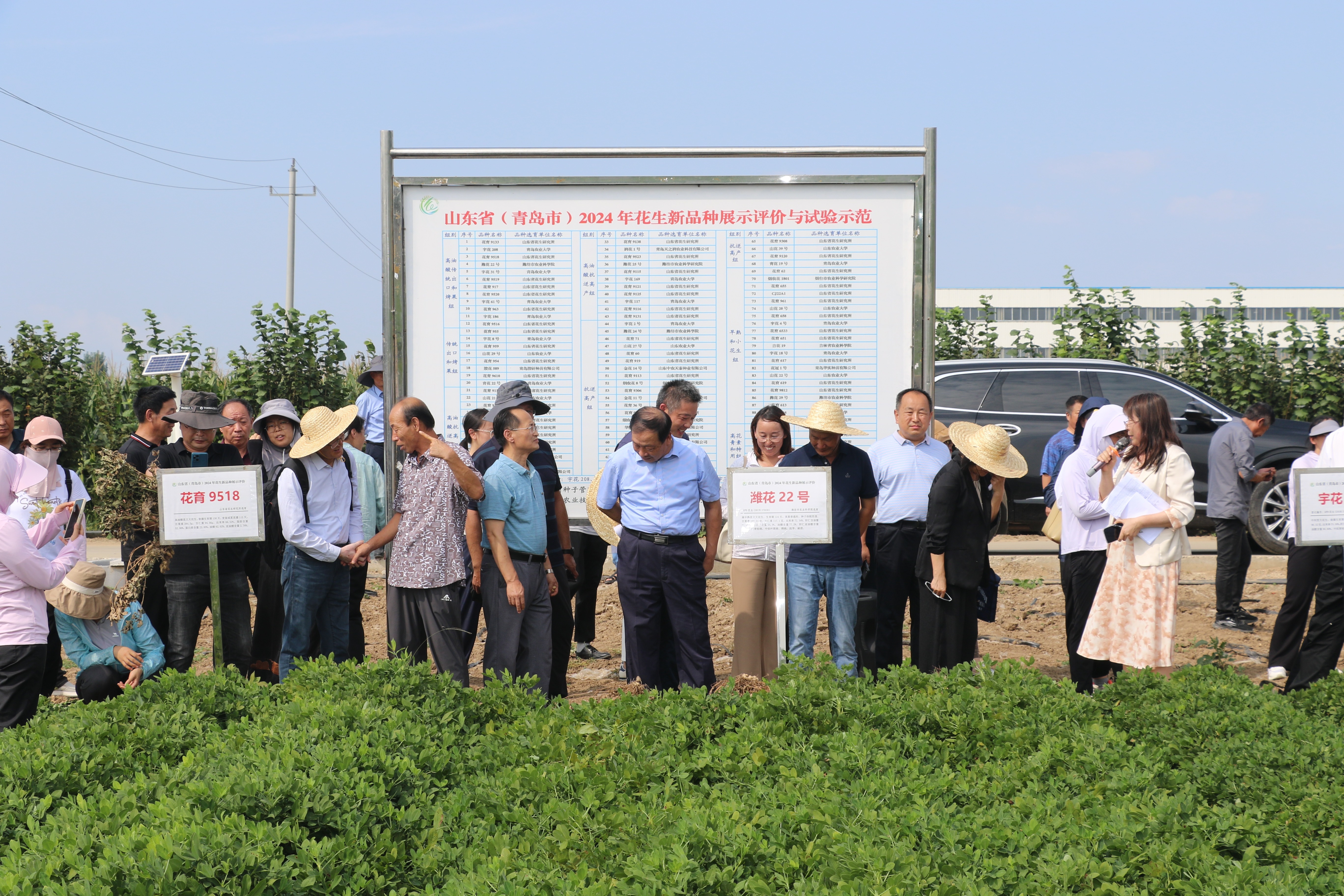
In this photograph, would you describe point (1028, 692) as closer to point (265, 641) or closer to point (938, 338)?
point (265, 641)

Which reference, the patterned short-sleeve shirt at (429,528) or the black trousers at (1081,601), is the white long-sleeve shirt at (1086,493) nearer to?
the black trousers at (1081,601)

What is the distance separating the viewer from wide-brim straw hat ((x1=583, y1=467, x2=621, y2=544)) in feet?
21.0

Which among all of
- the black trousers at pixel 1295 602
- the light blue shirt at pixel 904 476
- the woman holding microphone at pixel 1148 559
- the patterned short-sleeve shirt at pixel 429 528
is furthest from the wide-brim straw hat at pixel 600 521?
the black trousers at pixel 1295 602

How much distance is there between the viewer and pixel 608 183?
21.1ft

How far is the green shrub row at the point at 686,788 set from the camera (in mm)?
2551

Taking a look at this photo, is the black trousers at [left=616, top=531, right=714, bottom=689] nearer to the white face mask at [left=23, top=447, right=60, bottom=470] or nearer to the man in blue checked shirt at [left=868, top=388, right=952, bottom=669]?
the man in blue checked shirt at [left=868, top=388, right=952, bottom=669]

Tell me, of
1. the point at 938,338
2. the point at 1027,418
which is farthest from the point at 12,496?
the point at 938,338

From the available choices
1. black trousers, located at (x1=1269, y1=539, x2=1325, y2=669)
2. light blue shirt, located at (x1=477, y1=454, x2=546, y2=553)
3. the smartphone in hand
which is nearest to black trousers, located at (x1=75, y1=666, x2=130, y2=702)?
the smartphone in hand

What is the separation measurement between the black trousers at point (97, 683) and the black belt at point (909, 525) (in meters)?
4.20

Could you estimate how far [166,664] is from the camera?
5.75 metres

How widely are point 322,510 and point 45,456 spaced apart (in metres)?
1.44

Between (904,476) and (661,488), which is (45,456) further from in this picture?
(904,476)

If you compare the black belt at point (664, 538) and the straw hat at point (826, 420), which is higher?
the straw hat at point (826, 420)

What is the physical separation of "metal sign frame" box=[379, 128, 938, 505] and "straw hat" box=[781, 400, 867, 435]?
709 mm
